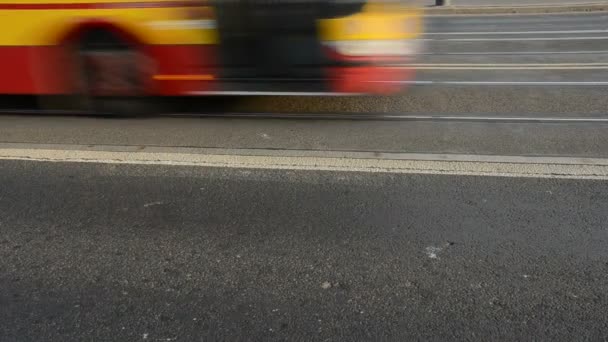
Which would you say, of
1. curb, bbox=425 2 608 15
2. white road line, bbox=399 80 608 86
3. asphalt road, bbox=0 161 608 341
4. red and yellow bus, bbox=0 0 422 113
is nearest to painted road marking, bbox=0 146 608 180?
asphalt road, bbox=0 161 608 341

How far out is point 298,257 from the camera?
3.65 m

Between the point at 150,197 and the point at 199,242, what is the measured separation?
0.90m

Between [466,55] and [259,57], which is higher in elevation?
[259,57]

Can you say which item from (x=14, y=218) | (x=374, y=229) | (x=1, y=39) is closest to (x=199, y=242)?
(x=374, y=229)

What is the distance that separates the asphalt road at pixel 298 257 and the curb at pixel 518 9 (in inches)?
543

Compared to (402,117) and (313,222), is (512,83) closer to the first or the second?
(402,117)

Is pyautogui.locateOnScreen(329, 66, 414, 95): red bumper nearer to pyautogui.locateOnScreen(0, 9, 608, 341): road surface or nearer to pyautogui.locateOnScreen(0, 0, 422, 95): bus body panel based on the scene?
pyautogui.locateOnScreen(0, 0, 422, 95): bus body panel

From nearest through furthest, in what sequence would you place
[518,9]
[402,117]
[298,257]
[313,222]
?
[298,257], [313,222], [402,117], [518,9]

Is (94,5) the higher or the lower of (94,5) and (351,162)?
the higher

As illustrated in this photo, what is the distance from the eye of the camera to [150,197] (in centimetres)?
457

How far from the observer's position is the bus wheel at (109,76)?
632cm

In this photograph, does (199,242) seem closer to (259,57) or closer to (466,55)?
(259,57)

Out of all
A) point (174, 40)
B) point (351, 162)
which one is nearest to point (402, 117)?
point (351, 162)

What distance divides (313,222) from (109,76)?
140 inches
